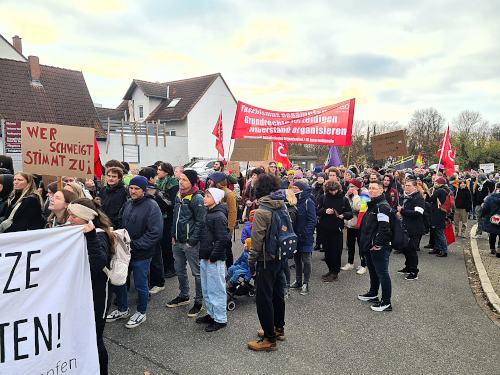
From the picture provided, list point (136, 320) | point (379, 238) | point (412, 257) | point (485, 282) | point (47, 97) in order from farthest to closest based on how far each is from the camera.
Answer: point (47, 97), point (412, 257), point (485, 282), point (379, 238), point (136, 320)

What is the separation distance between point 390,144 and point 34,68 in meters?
23.1

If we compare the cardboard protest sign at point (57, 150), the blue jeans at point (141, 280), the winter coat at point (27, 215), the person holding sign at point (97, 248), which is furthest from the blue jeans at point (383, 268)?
the winter coat at point (27, 215)

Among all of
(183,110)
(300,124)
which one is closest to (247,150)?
(300,124)

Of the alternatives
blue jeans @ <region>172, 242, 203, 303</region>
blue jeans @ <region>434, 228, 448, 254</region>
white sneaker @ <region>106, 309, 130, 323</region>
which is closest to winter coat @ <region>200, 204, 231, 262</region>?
blue jeans @ <region>172, 242, 203, 303</region>

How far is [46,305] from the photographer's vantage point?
109 inches

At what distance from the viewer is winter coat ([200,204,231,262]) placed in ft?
14.8

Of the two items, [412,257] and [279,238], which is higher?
[279,238]

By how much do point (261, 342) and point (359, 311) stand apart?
180cm

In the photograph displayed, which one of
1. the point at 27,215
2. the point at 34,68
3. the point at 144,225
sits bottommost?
the point at 144,225

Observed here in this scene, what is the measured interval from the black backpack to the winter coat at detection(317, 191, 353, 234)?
2740mm

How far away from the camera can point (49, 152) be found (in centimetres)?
493

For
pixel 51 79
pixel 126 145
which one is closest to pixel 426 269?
pixel 126 145

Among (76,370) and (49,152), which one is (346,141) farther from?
(76,370)

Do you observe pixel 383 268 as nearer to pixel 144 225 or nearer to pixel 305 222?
pixel 305 222
